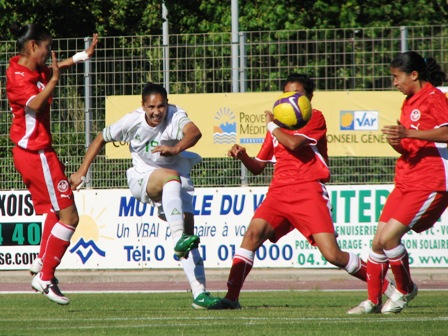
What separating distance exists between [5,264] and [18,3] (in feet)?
20.8

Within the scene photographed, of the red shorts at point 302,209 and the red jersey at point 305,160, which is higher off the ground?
the red jersey at point 305,160

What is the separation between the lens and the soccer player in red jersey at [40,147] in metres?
9.88

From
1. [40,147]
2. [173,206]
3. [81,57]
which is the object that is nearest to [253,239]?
[173,206]

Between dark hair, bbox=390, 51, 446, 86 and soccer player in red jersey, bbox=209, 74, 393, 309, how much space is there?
891 millimetres

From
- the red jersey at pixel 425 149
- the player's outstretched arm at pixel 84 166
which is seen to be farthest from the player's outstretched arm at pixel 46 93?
the red jersey at pixel 425 149

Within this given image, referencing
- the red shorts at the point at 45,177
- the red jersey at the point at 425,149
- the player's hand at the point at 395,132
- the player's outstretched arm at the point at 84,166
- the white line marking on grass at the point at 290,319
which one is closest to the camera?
the white line marking on grass at the point at 290,319

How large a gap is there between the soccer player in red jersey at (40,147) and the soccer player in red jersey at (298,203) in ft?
5.14

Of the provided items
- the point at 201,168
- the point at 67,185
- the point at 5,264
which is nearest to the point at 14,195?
the point at 5,264

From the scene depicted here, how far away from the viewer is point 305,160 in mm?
10016

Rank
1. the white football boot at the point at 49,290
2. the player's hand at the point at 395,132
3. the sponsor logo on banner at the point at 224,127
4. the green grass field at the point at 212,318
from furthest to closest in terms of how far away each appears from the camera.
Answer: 1. the sponsor logo on banner at the point at 224,127
2. the white football boot at the point at 49,290
3. the player's hand at the point at 395,132
4. the green grass field at the point at 212,318

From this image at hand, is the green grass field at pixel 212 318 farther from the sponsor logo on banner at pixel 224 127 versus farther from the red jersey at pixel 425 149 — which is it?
A: the sponsor logo on banner at pixel 224 127

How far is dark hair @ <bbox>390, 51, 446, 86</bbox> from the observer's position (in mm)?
9766

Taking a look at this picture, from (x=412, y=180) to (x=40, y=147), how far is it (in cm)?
334

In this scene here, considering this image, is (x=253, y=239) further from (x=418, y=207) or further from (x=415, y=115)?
(x=415, y=115)
